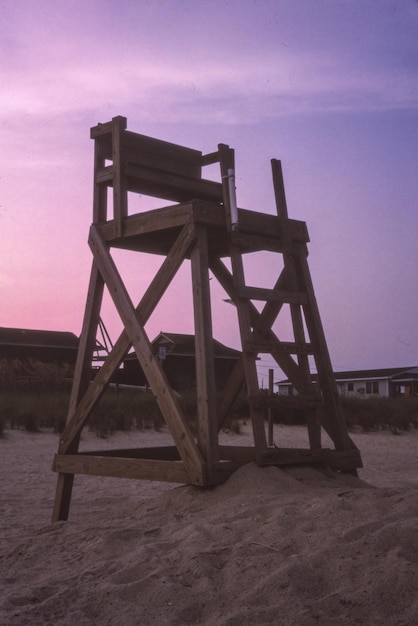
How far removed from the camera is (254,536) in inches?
169

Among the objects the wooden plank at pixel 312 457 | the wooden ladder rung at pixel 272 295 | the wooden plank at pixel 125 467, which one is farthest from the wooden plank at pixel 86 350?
the wooden plank at pixel 312 457

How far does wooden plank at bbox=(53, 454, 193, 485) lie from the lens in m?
5.74

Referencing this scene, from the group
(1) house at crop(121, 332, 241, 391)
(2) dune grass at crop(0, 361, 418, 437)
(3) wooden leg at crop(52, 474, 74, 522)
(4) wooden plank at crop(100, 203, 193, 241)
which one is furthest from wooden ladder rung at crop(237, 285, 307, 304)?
(1) house at crop(121, 332, 241, 391)

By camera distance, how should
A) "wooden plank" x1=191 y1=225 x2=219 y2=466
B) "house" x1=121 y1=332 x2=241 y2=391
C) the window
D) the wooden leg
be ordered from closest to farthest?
"wooden plank" x1=191 y1=225 x2=219 y2=466, the wooden leg, "house" x1=121 y1=332 x2=241 y2=391, the window

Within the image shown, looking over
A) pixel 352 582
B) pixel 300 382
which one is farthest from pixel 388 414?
pixel 352 582

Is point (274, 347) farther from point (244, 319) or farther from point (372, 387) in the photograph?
point (372, 387)

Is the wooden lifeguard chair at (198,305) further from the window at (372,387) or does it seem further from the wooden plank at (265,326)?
the window at (372,387)

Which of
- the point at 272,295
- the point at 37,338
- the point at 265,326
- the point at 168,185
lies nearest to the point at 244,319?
the point at 272,295

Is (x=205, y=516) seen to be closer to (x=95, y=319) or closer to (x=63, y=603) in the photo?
(x=63, y=603)


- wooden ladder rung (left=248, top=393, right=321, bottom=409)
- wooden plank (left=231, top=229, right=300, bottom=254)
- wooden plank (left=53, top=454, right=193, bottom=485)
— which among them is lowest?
wooden plank (left=53, top=454, right=193, bottom=485)

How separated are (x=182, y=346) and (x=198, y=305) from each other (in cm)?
3394

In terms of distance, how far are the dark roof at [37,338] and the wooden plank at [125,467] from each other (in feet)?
106

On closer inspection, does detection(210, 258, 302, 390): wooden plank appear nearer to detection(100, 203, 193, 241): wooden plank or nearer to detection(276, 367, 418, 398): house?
detection(100, 203, 193, 241): wooden plank

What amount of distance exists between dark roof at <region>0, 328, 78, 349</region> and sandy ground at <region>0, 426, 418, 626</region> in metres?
33.0
